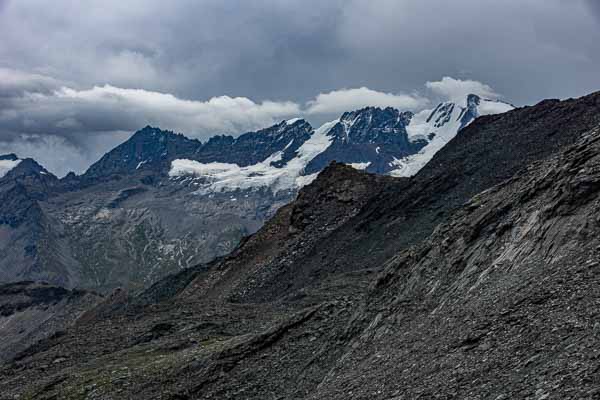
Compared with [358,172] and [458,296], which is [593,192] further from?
[358,172]

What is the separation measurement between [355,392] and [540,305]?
7.25 meters

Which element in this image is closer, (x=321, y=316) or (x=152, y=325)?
(x=321, y=316)

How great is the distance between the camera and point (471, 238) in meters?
30.6

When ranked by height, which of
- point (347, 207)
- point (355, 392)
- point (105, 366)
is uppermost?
point (347, 207)

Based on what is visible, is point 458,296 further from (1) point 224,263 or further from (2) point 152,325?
(1) point 224,263

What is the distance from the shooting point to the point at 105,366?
3906 centimetres

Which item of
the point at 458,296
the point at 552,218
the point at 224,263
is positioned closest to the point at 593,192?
the point at 552,218

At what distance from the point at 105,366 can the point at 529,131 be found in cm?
5300

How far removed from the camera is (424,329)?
988 inches

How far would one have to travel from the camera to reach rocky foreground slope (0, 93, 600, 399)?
61.1ft

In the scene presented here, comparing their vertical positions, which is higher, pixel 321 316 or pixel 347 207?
pixel 347 207

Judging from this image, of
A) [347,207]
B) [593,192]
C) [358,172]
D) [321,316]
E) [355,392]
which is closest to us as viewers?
[355,392]

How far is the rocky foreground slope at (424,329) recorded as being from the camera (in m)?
18.6

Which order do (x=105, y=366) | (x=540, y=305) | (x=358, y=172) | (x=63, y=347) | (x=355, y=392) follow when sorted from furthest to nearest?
(x=358, y=172)
(x=63, y=347)
(x=105, y=366)
(x=355, y=392)
(x=540, y=305)
